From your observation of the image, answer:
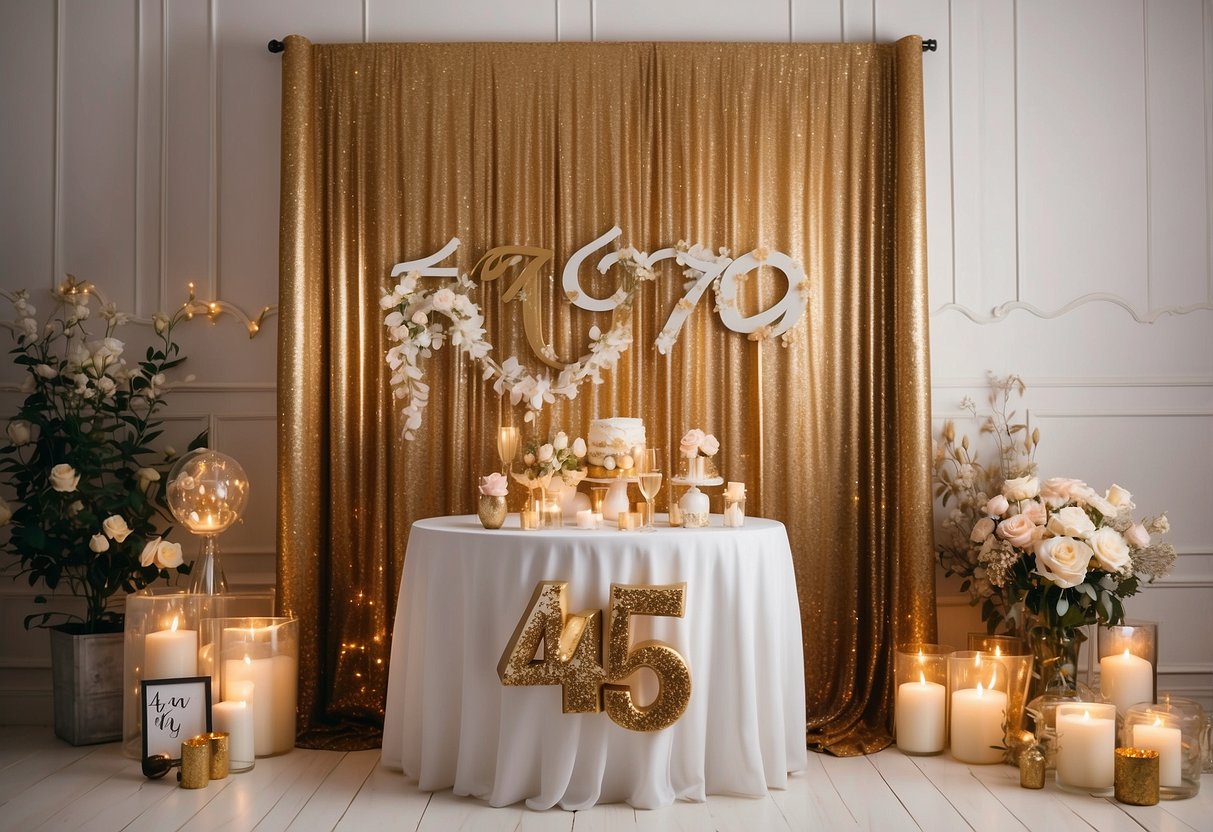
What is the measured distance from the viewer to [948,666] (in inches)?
139

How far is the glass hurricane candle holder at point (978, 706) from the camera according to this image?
134 inches

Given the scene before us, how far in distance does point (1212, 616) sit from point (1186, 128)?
2000mm

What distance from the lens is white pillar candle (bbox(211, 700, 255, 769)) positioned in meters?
3.33

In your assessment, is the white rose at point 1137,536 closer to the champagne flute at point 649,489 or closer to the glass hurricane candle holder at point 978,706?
the glass hurricane candle holder at point 978,706

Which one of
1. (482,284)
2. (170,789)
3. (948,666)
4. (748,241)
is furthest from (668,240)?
(170,789)

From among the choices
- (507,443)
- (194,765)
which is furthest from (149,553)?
(507,443)

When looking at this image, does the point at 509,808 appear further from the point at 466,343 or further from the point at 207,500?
the point at 466,343

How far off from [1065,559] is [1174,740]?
623 mm

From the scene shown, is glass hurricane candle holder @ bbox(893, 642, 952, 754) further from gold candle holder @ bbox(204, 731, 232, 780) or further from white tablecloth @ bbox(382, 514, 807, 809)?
gold candle holder @ bbox(204, 731, 232, 780)

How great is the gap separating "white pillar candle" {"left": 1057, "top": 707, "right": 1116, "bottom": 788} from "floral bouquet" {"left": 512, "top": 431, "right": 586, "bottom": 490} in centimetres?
175

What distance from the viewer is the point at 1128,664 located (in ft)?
11.3

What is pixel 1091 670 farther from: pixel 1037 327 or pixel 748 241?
pixel 748 241

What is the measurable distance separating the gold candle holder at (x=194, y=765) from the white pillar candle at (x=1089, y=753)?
2.66 m

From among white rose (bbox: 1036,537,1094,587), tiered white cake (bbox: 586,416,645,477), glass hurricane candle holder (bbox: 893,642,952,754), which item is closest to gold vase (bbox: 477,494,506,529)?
tiered white cake (bbox: 586,416,645,477)
